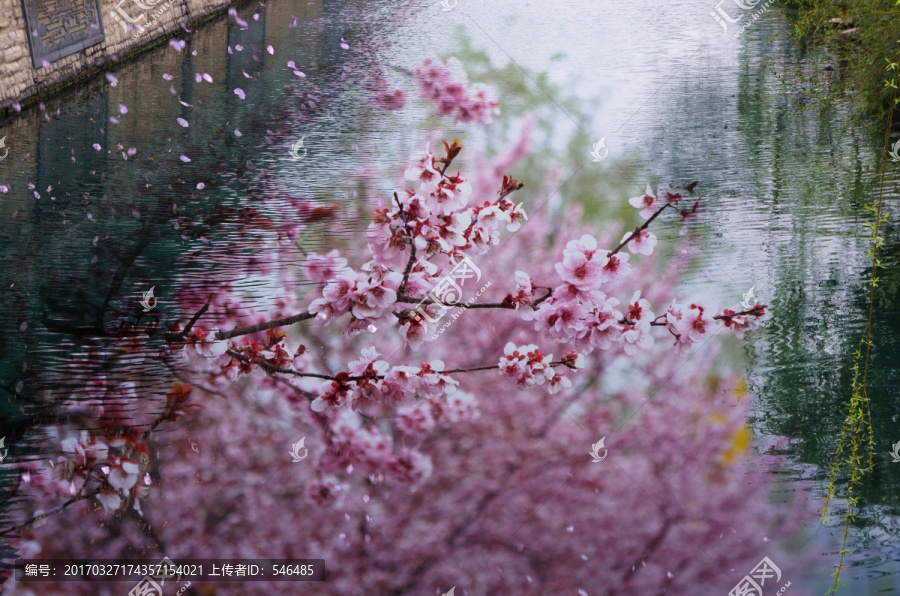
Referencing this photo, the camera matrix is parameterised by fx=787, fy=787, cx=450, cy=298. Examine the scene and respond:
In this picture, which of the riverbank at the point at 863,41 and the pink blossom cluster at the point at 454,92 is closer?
the riverbank at the point at 863,41

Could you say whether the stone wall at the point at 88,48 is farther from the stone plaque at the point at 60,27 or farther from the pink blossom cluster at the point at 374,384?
the pink blossom cluster at the point at 374,384

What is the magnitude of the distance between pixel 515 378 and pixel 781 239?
849mm

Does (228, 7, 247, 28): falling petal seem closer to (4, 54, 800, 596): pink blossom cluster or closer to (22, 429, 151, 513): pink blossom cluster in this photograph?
(4, 54, 800, 596): pink blossom cluster

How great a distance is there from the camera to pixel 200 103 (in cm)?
287

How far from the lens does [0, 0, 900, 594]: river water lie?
1.40 meters

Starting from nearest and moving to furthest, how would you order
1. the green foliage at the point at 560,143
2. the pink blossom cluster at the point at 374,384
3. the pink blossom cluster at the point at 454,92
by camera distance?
the pink blossom cluster at the point at 374,384
the green foliage at the point at 560,143
the pink blossom cluster at the point at 454,92

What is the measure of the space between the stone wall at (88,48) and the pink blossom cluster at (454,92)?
1.39 m

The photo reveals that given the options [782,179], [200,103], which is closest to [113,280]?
[200,103]

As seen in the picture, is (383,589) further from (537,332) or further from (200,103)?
(200,103)
